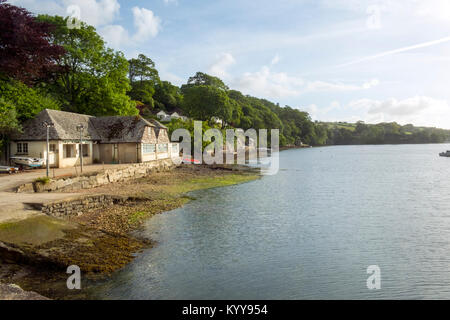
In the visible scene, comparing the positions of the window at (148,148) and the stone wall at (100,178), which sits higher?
the window at (148,148)

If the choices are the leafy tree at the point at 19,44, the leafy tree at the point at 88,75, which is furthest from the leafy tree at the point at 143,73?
the leafy tree at the point at 19,44

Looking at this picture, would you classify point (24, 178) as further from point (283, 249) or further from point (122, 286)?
point (283, 249)

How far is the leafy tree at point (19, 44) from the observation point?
2928cm

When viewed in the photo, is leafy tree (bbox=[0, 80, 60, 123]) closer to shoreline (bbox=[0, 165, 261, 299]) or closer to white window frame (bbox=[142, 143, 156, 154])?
white window frame (bbox=[142, 143, 156, 154])

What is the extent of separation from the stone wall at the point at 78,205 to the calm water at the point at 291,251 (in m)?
4.13

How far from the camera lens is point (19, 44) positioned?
97.8 feet

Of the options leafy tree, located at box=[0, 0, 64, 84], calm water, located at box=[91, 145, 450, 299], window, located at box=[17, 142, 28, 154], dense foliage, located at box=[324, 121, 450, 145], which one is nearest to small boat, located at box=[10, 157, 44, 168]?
window, located at box=[17, 142, 28, 154]

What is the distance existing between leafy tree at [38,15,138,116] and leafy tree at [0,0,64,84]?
33.6 feet

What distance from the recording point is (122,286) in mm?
10680

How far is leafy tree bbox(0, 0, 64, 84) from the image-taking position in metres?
29.3

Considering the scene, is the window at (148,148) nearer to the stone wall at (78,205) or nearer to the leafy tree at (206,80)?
the stone wall at (78,205)

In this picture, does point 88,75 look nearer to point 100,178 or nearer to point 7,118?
point 7,118

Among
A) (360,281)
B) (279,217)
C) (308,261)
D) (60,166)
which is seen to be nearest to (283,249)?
(308,261)

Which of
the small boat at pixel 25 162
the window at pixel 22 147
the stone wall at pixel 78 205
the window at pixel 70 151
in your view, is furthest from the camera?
the window at pixel 70 151
